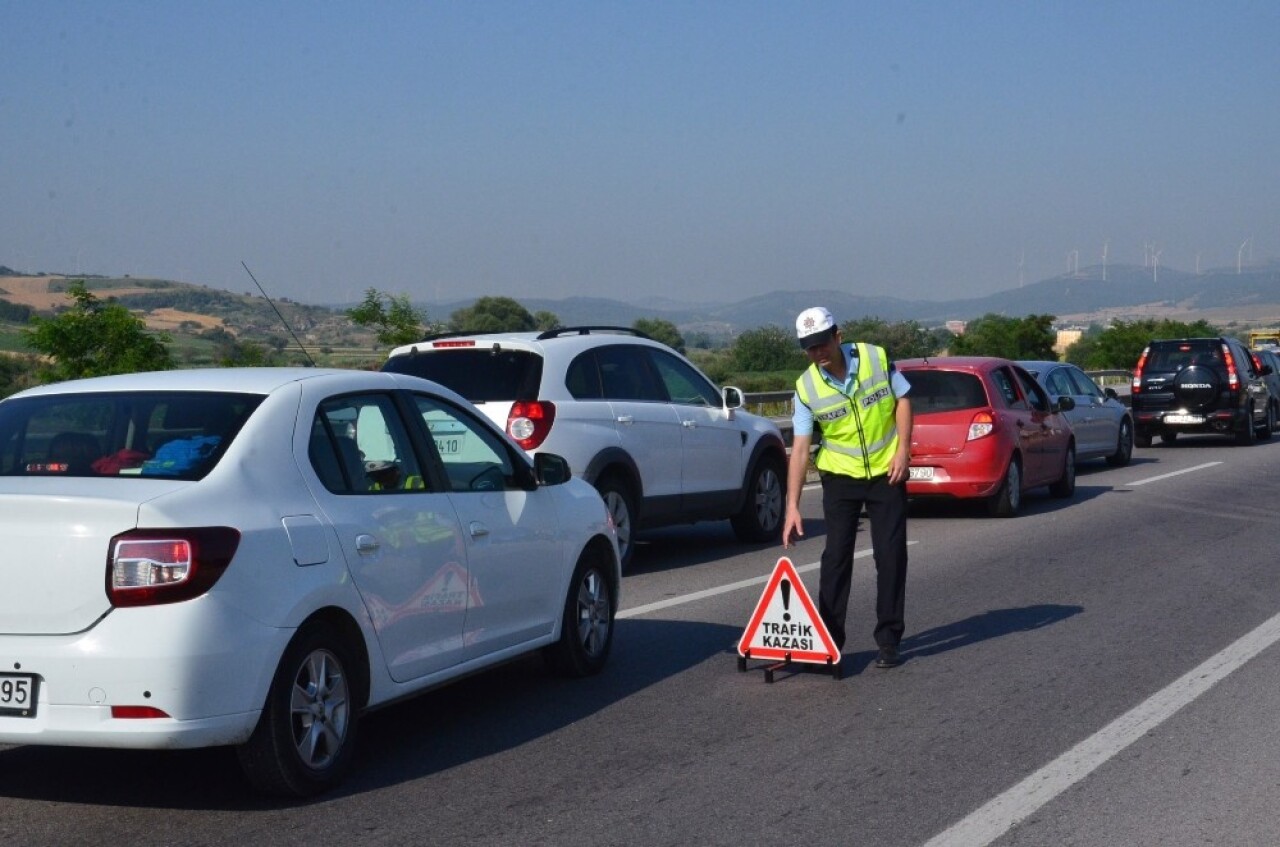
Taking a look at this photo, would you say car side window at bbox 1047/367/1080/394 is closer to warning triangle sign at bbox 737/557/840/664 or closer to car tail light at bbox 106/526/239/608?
warning triangle sign at bbox 737/557/840/664

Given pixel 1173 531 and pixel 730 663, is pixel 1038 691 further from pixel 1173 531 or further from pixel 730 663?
pixel 1173 531

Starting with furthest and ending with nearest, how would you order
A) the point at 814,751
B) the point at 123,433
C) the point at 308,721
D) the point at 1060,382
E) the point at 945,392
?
1. the point at 1060,382
2. the point at 945,392
3. the point at 814,751
4. the point at 123,433
5. the point at 308,721

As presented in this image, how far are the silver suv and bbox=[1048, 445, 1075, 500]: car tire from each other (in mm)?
5302

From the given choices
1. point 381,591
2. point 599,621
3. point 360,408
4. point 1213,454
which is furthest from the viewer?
point 1213,454

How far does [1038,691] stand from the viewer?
26.2 ft

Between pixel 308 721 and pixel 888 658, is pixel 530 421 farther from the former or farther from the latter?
pixel 308 721

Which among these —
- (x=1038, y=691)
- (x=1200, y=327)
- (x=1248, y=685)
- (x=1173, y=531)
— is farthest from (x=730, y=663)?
(x=1200, y=327)

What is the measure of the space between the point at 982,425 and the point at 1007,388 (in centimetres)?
113

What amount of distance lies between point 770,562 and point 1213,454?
15.5 m

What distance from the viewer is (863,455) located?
27.9ft

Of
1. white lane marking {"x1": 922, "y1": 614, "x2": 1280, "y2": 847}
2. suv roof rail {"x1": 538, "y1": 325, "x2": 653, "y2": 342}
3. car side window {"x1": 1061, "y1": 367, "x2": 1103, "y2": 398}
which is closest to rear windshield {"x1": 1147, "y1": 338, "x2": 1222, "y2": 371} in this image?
car side window {"x1": 1061, "y1": 367, "x2": 1103, "y2": 398}

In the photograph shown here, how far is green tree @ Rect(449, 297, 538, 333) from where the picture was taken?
18625 millimetres

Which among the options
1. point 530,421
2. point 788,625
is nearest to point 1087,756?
point 788,625

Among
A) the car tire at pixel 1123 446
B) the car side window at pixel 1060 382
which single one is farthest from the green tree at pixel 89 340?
the car tire at pixel 1123 446
